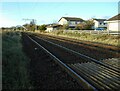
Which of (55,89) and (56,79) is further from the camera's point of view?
(56,79)

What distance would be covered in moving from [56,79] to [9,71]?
2367 mm

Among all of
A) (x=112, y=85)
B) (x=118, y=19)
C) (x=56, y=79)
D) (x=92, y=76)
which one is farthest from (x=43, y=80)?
(x=118, y=19)

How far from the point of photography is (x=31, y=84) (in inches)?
276

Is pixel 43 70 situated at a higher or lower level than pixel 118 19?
lower

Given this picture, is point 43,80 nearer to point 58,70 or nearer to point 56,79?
point 56,79

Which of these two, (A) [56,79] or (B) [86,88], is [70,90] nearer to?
(B) [86,88]

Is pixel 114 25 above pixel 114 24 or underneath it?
underneath

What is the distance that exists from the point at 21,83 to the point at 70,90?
1900 millimetres

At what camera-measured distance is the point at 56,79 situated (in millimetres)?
7441

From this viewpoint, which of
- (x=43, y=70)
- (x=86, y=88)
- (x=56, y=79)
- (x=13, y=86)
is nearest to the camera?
(x=86, y=88)

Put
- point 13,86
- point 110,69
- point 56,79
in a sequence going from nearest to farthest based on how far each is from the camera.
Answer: point 13,86 → point 56,79 → point 110,69

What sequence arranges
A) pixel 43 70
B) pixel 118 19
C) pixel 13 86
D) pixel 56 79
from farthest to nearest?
pixel 118 19 < pixel 43 70 < pixel 56 79 < pixel 13 86

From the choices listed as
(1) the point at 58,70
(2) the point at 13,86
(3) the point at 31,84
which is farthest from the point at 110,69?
(2) the point at 13,86

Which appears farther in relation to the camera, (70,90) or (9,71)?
(9,71)
